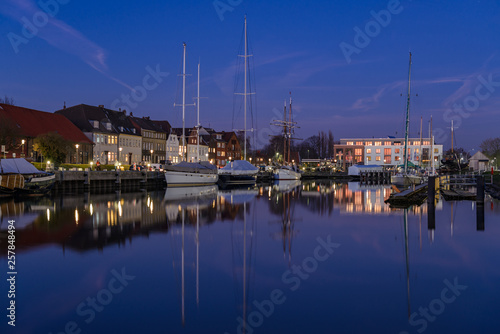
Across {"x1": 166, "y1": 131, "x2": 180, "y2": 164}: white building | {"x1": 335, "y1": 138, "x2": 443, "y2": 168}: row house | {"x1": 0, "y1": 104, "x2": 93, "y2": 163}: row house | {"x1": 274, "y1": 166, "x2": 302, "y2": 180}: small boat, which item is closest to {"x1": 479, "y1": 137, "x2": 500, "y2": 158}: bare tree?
{"x1": 335, "y1": 138, "x2": 443, "y2": 168}: row house

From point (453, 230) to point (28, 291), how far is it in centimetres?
1693

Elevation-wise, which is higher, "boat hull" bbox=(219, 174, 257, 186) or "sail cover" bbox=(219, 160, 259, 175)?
"sail cover" bbox=(219, 160, 259, 175)

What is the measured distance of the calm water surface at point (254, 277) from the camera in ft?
29.5

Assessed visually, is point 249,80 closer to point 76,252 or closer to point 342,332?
point 76,252

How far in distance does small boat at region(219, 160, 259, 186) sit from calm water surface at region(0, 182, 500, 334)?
158ft

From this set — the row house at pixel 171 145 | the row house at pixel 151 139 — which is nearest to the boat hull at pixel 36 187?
the row house at pixel 151 139

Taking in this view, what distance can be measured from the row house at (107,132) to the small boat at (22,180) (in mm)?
38619

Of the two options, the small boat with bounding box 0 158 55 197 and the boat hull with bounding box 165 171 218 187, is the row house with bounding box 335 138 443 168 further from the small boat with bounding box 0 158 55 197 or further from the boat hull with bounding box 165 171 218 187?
the small boat with bounding box 0 158 55 197

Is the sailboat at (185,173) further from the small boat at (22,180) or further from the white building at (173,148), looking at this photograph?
the white building at (173,148)

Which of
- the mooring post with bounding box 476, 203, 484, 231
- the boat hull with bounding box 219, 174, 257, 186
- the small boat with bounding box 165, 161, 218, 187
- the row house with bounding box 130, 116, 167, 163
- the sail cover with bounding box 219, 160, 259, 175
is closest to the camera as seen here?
the mooring post with bounding box 476, 203, 484, 231

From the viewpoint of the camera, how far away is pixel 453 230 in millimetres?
20359

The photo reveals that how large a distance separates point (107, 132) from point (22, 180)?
1890 inches

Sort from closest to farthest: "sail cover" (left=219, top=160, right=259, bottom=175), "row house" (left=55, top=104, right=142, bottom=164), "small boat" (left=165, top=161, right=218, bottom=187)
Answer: "small boat" (left=165, top=161, right=218, bottom=187) < "sail cover" (left=219, top=160, right=259, bottom=175) < "row house" (left=55, top=104, right=142, bottom=164)

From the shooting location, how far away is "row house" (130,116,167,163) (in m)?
99.3
